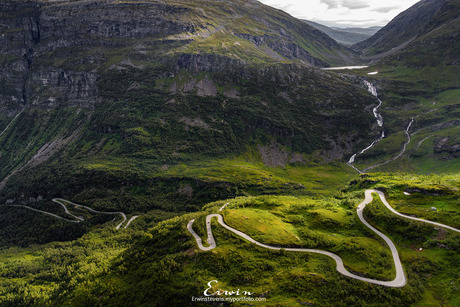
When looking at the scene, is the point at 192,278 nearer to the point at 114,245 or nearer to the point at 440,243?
the point at 440,243

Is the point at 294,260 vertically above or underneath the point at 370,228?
underneath

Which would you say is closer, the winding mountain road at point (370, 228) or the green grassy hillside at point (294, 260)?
the green grassy hillside at point (294, 260)

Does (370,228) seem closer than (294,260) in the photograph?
No

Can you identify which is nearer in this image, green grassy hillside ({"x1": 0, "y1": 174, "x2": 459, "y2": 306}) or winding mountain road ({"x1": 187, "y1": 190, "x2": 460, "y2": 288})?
green grassy hillside ({"x1": 0, "y1": 174, "x2": 459, "y2": 306})

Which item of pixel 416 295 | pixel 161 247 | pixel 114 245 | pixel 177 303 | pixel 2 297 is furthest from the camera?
pixel 114 245

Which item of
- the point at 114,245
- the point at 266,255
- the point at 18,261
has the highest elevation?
the point at 266,255

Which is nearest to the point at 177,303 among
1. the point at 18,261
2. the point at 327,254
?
the point at 327,254

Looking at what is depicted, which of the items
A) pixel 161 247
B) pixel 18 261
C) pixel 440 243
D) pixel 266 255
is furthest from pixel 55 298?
pixel 440 243

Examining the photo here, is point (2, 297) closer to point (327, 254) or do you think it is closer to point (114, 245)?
point (114, 245)

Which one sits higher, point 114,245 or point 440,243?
point 440,243

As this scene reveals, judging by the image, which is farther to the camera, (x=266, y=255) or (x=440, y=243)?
(x=266, y=255)

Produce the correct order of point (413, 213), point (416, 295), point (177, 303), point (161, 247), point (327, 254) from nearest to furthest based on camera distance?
point (416, 295)
point (177, 303)
point (327, 254)
point (413, 213)
point (161, 247)
